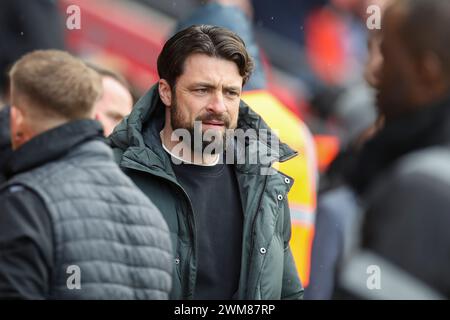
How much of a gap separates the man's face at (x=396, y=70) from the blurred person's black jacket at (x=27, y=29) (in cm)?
150

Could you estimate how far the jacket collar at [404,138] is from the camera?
197 cm

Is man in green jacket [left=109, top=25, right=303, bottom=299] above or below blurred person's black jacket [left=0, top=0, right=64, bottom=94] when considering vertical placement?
below

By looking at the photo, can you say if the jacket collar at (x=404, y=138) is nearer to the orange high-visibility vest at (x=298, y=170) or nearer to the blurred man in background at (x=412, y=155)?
the blurred man in background at (x=412, y=155)

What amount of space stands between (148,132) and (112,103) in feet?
1.28

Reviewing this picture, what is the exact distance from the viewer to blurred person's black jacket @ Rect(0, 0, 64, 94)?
3.38 m

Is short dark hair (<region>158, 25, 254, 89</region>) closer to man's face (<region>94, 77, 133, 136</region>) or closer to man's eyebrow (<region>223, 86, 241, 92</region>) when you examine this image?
man's eyebrow (<region>223, 86, 241, 92</region>)

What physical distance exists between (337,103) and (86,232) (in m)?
2.05

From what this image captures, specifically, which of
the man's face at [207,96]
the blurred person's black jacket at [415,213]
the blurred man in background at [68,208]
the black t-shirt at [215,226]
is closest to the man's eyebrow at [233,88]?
the man's face at [207,96]

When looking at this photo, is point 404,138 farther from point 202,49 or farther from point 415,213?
point 202,49

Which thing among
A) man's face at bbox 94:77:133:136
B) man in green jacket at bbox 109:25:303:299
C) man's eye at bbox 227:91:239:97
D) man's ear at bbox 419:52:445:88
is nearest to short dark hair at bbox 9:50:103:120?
man in green jacket at bbox 109:25:303:299

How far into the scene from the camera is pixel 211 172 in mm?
3049

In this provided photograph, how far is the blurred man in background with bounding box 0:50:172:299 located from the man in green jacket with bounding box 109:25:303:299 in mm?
322

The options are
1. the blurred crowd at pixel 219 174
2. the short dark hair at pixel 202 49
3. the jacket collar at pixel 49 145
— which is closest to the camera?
the blurred crowd at pixel 219 174
